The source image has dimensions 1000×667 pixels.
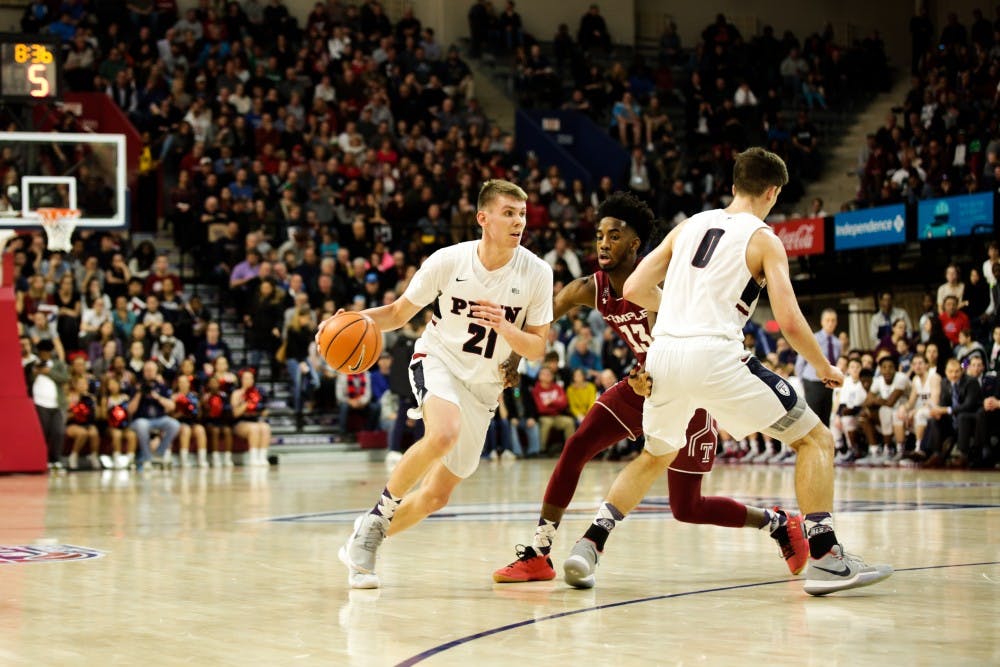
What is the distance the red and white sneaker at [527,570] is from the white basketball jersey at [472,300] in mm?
866

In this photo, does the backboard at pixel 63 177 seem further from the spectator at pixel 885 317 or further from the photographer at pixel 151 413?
the spectator at pixel 885 317

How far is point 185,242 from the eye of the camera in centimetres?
2127

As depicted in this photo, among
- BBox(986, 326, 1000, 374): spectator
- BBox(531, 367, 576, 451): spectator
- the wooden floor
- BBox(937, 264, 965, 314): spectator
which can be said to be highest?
BBox(937, 264, 965, 314): spectator

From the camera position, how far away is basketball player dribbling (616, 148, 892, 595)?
19.6 ft

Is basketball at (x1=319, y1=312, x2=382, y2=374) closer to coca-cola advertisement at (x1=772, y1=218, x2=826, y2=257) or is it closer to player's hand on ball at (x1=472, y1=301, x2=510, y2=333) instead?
player's hand on ball at (x1=472, y1=301, x2=510, y2=333)

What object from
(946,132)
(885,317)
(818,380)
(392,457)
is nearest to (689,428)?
(818,380)

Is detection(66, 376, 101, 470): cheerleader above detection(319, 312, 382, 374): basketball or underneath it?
underneath

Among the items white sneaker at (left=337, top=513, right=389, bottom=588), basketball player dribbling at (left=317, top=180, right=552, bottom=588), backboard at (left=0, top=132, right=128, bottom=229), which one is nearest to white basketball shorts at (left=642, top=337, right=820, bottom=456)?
basketball player dribbling at (left=317, top=180, right=552, bottom=588)

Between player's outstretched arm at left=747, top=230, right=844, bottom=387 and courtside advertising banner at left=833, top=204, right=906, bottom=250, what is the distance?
1443 cm

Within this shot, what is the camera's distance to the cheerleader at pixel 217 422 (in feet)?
59.7

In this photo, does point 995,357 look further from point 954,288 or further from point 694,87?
point 694,87

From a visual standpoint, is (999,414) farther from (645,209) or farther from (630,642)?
(630,642)

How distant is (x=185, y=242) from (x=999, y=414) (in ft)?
39.9

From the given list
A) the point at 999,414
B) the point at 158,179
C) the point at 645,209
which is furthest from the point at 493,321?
the point at 158,179
